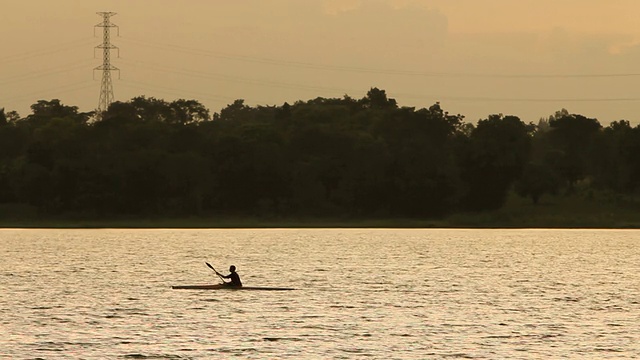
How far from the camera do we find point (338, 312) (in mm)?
70875

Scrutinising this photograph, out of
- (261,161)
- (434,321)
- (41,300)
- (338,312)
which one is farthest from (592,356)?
(261,161)

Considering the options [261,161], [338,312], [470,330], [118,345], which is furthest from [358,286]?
[261,161]

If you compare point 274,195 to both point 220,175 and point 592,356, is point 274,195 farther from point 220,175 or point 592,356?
point 592,356

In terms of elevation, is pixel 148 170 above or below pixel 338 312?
above

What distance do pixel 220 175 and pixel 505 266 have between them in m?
84.1

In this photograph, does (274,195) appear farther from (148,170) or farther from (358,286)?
(358,286)

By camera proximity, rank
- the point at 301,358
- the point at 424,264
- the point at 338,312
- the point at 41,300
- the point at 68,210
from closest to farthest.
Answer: the point at 301,358 → the point at 338,312 → the point at 41,300 → the point at 424,264 → the point at 68,210

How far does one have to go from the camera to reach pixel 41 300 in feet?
255

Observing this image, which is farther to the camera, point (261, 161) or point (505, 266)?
point (261, 161)

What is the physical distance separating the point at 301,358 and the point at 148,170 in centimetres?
14694

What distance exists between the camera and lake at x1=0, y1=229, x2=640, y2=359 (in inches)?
2197

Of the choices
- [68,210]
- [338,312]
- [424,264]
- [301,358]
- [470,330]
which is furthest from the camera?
[68,210]

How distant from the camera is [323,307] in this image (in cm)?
7350

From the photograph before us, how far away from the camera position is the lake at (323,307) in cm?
5581
